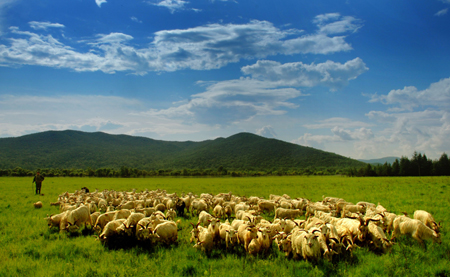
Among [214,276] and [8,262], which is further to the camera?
[8,262]

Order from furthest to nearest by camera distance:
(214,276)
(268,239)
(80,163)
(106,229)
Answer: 1. (80,163)
2. (106,229)
3. (268,239)
4. (214,276)

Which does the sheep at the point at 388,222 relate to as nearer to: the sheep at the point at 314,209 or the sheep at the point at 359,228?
the sheep at the point at 359,228

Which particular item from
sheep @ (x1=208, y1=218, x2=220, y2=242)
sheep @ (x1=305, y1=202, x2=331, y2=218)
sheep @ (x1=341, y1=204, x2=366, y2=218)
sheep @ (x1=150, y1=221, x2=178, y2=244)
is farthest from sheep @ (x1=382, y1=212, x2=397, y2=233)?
sheep @ (x1=150, y1=221, x2=178, y2=244)

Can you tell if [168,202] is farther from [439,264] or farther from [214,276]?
[439,264]

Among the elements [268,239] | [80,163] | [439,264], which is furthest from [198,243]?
[80,163]

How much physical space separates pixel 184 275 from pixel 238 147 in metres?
193

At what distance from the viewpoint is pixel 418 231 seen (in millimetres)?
8562

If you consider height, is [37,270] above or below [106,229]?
below

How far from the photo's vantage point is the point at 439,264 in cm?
709

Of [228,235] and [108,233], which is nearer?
[228,235]

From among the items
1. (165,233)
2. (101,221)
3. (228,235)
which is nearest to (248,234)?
(228,235)

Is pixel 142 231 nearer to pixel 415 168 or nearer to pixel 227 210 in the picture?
pixel 227 210

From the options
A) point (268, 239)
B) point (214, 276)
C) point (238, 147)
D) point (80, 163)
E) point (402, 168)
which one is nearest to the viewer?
point (214, 276)

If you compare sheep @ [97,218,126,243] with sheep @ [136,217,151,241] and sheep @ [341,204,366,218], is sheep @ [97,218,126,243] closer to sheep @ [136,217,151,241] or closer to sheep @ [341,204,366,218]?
sheep @ [136,217,151,241]
